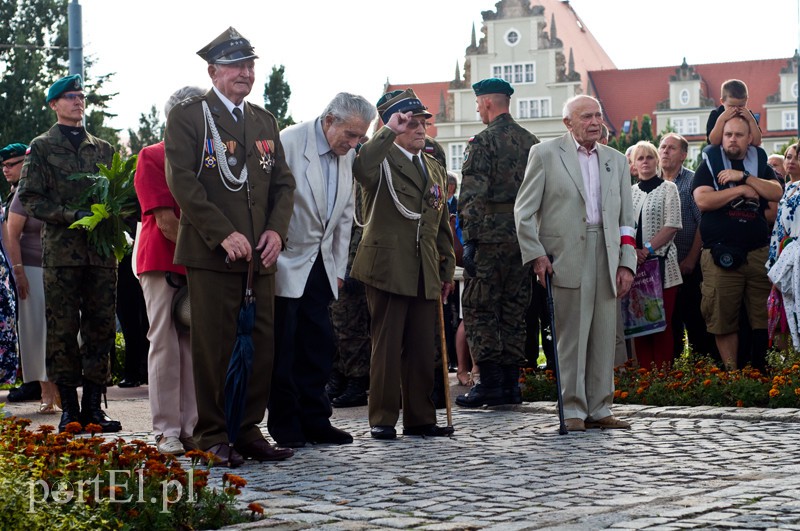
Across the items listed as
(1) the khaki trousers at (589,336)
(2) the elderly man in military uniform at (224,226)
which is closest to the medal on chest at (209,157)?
(2) the elderly man in military uniform at (224,226)

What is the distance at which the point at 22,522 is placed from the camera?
14.8 feet

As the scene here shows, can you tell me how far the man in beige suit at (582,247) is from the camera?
853cm

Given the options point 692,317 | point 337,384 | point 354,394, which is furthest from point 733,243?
point 337,384

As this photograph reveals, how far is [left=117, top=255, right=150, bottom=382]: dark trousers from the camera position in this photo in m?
13.1

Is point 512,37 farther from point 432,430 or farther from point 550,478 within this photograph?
point 550,478

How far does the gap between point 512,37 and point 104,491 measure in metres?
74.7

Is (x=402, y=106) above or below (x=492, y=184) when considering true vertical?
above

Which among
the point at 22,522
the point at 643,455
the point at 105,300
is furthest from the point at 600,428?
the point at 22,522

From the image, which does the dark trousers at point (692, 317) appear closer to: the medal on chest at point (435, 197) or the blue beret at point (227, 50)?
the medal on chest at point (435, 197)

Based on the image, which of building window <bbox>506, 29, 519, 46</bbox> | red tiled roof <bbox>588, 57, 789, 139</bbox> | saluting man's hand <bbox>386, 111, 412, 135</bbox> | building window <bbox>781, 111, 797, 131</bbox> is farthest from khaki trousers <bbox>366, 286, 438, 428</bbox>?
building window <bbox>781, 111, 797, 131</bbox>

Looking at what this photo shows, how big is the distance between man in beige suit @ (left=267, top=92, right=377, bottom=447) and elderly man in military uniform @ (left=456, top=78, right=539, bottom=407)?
213 centimetres

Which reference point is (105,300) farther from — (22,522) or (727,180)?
(727,180)

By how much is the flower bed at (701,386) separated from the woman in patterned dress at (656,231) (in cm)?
76

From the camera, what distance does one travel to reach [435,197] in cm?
852
